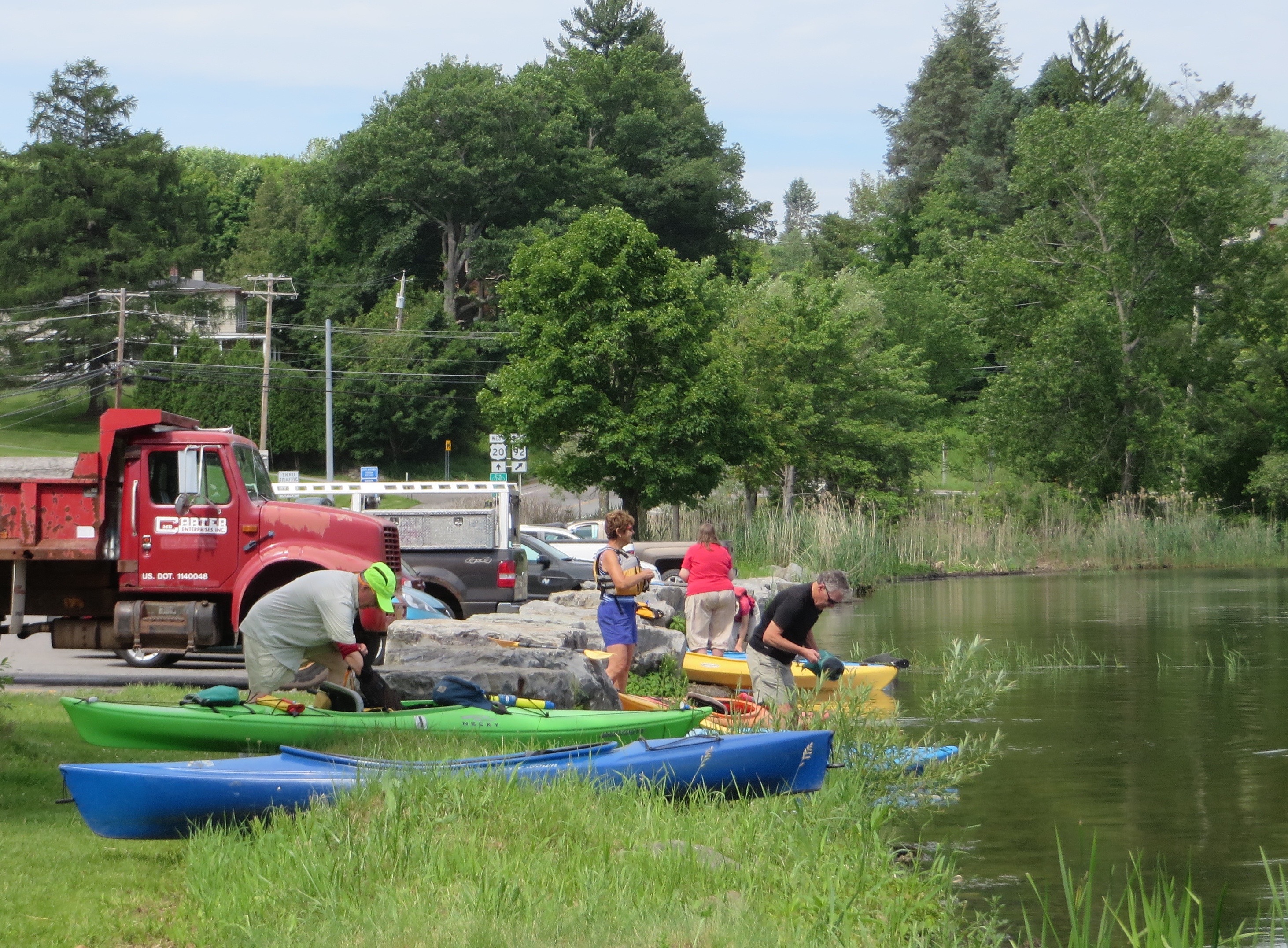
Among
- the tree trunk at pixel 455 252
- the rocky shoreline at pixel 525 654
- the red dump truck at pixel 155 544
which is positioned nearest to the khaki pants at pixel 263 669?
the rocky shoreline at pixel 525 654

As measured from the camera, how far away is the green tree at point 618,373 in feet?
107

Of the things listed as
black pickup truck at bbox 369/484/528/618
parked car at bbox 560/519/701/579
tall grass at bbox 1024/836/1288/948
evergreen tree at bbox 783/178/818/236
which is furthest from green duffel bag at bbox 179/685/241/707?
evergreen tree at bbox 783/178/818/236

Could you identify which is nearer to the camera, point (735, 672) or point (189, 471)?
point (735, 672)

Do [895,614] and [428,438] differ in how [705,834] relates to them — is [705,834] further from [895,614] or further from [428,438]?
[428,438]

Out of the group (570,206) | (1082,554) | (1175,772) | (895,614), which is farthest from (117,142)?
(1175,772)

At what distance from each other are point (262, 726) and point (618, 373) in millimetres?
25595

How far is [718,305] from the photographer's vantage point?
47.6m

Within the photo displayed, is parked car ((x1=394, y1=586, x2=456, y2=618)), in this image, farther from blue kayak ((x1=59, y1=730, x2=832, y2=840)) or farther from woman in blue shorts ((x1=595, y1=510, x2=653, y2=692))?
blue kayak ((x1=59, y1=730, x2=832, y2=840))

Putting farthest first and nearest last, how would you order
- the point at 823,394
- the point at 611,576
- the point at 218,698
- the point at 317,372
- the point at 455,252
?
the point at 455,252, the point at 317,372, the point at 823,394, the point at 611,576, the point at 218,698

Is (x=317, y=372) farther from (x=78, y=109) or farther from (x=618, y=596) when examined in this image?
(x=618, y=596)

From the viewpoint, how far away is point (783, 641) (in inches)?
407

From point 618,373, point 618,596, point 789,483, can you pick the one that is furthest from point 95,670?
point 789,483

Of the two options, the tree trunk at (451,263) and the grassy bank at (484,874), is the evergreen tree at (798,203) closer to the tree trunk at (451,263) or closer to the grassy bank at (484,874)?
the tree trunk at (451,263)

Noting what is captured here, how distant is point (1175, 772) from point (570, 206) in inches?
2274
